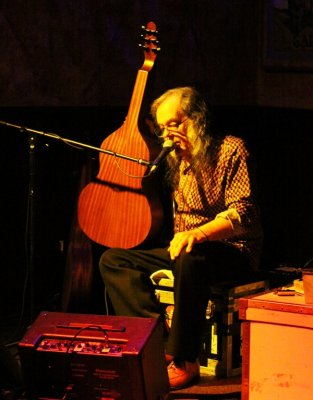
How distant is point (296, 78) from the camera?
169 inches

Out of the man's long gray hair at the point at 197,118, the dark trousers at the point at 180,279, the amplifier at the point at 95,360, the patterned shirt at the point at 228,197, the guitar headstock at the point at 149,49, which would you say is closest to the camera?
the amplifier at the point at 95,360

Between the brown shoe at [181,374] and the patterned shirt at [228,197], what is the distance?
57 cm

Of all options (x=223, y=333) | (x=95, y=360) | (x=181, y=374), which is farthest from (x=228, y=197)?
(x=95, y=360)

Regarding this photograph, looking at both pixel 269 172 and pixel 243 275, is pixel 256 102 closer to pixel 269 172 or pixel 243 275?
pixel 269 172

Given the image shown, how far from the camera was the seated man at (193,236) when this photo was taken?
10.4 ft

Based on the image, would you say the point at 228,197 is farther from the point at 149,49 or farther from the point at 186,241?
the point at 149,49

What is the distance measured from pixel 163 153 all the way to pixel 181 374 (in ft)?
3.16

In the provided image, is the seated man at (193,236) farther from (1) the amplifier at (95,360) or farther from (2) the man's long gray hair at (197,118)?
(1) the amplifier at (95,360)

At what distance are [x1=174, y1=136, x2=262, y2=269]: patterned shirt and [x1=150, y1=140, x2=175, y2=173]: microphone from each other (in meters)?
0.24

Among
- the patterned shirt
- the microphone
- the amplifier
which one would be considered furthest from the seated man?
the amplifier

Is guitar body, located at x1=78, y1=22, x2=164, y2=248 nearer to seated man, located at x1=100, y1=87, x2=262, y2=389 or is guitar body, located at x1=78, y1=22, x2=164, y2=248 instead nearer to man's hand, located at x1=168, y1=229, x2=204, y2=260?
seated man, located at x1=100, y1=87, x2=262, y2=389

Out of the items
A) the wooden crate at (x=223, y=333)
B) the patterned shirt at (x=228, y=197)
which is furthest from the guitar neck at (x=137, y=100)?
the wooden crate at (x=223, y=333)

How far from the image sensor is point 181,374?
323cm

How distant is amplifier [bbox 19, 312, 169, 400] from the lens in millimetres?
2602
